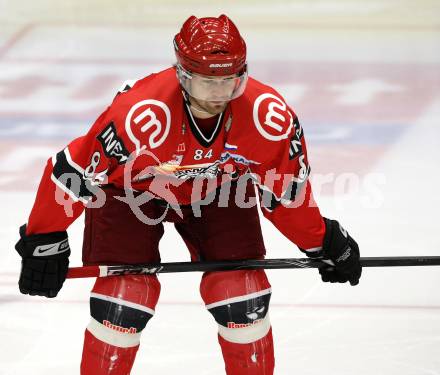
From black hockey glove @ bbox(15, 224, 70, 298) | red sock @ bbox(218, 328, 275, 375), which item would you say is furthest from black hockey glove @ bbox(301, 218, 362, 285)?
black hockey glove @ bbox(15, 224, 70, 298)

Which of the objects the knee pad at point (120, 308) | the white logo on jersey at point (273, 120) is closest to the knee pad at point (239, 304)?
the knee pad at point (120, 308)

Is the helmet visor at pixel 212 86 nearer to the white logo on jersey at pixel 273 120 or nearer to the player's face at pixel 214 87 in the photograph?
the player's face at pixel 214 87

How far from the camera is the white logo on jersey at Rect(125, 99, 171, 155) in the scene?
10.4ft

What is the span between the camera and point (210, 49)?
10.2 feet

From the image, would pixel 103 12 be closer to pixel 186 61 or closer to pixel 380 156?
pixel 380 156

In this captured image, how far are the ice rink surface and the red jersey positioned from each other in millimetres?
769

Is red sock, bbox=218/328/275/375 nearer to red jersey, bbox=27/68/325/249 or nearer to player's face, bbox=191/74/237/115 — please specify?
red jersey, bbox=27/68/325/249

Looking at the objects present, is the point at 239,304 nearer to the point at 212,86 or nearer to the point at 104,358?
the point at 104,358

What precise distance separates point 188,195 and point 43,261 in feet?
1.59

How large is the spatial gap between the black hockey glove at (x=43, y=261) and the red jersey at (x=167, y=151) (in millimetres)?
33

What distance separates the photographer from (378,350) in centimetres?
395

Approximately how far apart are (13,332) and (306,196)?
125 centimetres

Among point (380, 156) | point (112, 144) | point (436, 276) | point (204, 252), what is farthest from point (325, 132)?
point (112, 144)

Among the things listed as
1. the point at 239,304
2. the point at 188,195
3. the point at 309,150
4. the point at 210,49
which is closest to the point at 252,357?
the point at 239,304
